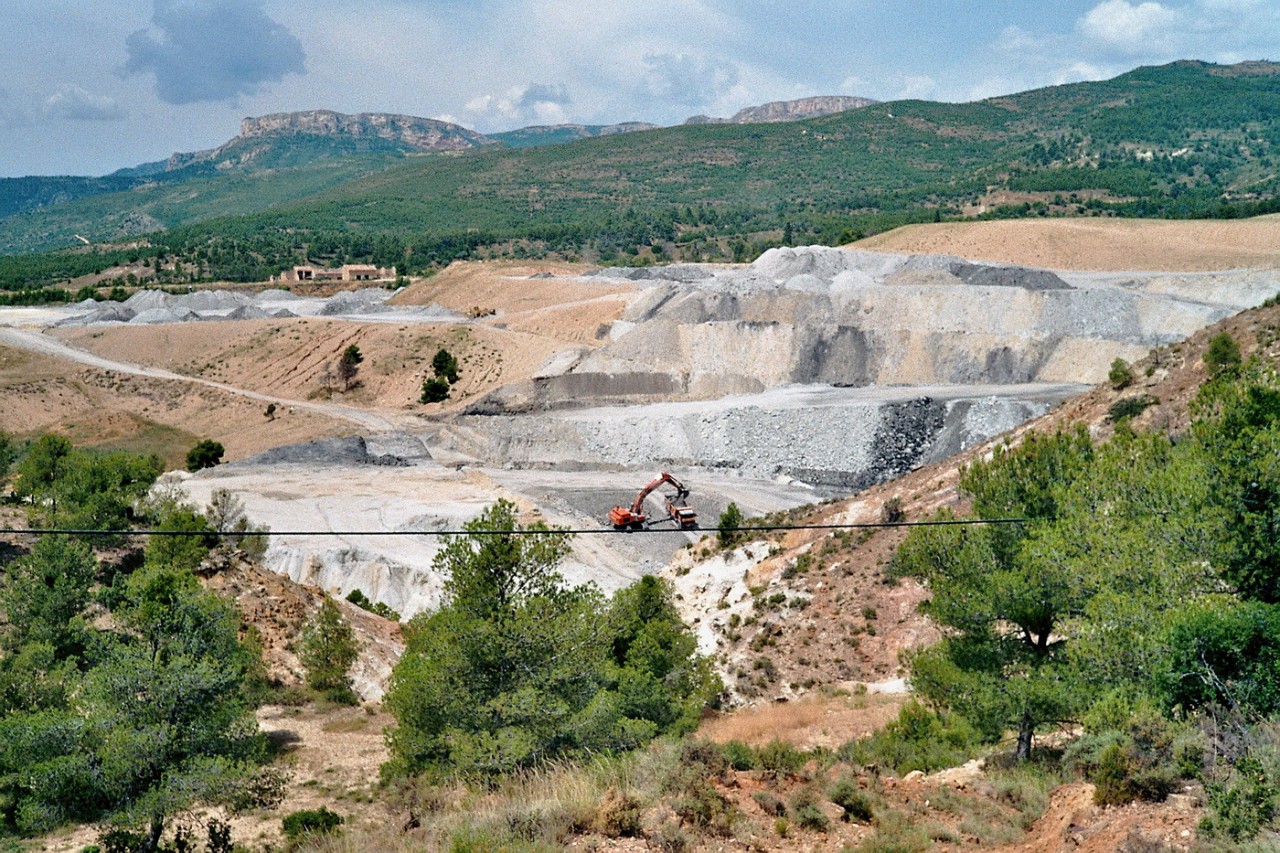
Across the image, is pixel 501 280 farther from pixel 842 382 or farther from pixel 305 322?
pixel 842 382

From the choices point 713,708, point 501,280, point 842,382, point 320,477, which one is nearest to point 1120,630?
point 713,708

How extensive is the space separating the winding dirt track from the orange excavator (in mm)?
26678

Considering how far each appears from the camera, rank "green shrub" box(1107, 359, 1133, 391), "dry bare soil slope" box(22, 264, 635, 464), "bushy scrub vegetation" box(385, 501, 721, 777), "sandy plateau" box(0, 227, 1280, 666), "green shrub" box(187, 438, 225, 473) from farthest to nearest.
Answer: "dry bare soil slope" box(22, 264, 635, 464) < "green shrub" box(187, 438, 225, 473) < "sandy plateau" box(0, 227, 1280, 666) < "green shrub" box(1107, 359, 1133, 391) < "bushy scrub vegetation" box(385, 501, 721, 777)

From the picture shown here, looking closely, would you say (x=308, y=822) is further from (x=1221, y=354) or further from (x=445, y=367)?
(x=445, y=367)

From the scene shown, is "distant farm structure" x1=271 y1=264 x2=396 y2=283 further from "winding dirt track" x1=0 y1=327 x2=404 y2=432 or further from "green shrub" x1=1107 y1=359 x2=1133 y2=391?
"green shrub" x1=1107 y1=359 x2=1133 y2=391

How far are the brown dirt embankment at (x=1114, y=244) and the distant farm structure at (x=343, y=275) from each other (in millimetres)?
70371

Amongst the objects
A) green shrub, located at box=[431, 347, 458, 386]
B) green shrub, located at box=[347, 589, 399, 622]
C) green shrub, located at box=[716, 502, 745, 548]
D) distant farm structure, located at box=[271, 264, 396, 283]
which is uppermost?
distant farm structure, located at box=[271, 264, 396, 283]

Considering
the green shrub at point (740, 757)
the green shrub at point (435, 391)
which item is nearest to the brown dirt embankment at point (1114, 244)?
the green shrub at point (435, 391)

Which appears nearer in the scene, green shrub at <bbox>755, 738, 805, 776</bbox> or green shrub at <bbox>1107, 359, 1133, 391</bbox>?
green shrub at <bbox>755, 738, 805, 776</bbox>

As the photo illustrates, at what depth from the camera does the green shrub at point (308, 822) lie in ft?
53.0

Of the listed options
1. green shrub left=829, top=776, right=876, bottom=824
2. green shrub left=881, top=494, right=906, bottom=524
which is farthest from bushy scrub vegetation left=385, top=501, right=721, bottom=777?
green shrub left=881, top=494, right=906, bottom=524

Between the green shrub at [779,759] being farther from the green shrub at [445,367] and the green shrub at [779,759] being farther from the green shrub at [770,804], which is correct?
the green shrub at [445,367]

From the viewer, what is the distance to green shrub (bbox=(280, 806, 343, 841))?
16167mm

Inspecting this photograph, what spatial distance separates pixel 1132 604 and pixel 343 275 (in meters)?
135
